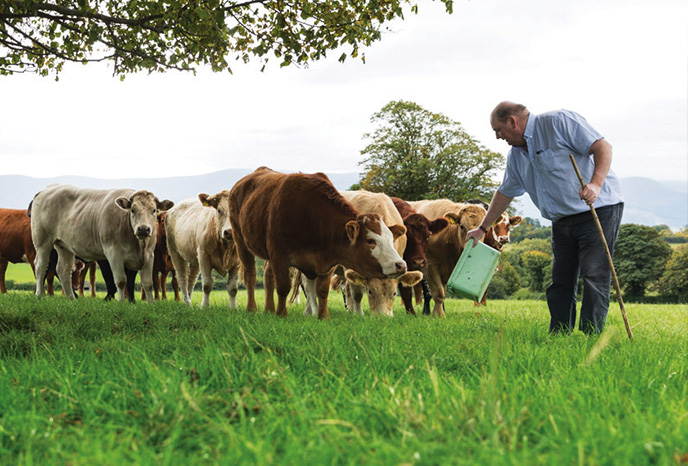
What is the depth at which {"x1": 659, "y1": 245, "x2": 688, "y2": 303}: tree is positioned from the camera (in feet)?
118

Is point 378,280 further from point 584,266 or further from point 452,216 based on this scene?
point 584,266

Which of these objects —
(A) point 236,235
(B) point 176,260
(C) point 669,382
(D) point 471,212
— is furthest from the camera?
(B) point 176,260

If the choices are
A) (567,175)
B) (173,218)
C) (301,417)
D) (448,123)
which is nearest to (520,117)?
(567,175)

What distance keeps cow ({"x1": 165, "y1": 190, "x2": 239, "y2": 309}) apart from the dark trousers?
5176 mm

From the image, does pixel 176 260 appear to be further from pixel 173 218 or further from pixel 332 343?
pixel 332 343

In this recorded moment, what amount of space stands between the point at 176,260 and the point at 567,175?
910 cm

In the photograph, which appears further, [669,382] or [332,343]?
[332,343]

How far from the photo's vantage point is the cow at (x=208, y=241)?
9.82 m

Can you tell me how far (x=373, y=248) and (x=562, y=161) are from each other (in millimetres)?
2357

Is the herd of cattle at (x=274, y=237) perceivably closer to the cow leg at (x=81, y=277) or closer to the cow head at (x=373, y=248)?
the cow head at (x=373, y=248)

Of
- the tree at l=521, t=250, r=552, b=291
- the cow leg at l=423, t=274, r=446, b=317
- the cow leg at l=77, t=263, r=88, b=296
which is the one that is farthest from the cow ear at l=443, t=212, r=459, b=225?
the tree at l=521, t=250, r=552, b=291

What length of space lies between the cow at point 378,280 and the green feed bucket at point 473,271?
1154mm

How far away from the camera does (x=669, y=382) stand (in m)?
3.34

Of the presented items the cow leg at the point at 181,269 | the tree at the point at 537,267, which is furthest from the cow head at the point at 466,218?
the tree at the point at 537,267
